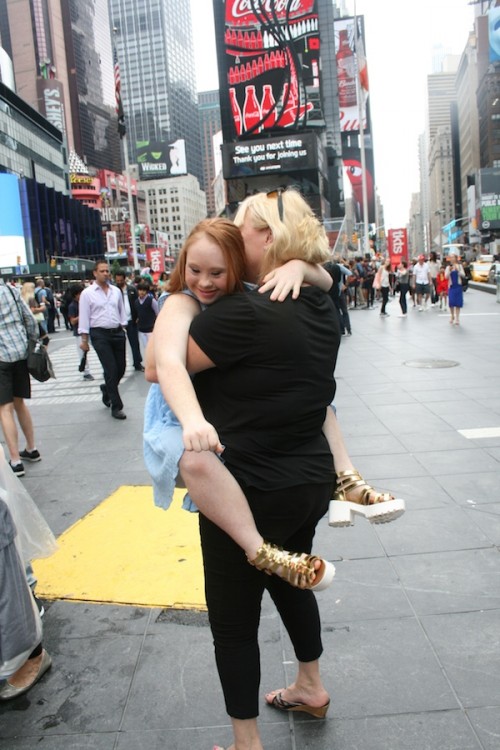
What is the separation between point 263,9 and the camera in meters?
55.8

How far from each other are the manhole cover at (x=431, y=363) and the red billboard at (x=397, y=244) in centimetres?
2144

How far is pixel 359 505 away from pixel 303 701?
85 cm

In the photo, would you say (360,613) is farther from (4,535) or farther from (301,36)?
(301,36)

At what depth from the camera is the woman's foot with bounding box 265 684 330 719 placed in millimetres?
2330

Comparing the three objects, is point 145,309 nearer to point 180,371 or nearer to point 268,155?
point 180,371

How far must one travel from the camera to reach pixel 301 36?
5606 cm

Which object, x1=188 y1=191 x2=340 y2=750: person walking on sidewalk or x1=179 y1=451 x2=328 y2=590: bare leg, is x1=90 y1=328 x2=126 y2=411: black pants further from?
x1=179 y1=451 x2=328 y2=590: bare leg

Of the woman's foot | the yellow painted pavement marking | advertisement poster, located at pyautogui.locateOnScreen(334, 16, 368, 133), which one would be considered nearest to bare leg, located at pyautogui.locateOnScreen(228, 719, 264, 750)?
the woman's foot

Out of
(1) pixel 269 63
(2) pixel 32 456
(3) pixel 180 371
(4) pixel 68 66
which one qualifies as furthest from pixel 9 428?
(4) pixel 68 66

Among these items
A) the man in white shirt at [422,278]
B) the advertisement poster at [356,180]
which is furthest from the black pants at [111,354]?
the advertisement poster at [356,180]

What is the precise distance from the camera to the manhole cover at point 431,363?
10031 mm

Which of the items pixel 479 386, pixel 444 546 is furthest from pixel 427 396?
pixel 444 546

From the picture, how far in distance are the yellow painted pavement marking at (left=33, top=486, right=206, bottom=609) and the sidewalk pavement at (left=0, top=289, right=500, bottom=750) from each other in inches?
4.6

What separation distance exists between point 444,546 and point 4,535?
2.45 meters
